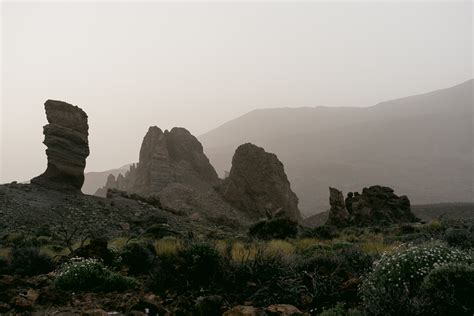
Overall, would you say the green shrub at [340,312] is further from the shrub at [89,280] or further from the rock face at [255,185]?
the rock face at [255,185]

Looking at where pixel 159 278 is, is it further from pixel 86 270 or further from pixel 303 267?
pixel 303 267

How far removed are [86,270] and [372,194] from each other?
120 feet

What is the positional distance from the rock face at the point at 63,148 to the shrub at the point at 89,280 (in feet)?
104

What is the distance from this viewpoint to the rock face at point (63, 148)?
3788cm

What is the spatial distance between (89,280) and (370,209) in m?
34.7

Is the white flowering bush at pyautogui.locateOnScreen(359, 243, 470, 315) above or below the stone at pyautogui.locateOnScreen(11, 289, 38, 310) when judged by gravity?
above

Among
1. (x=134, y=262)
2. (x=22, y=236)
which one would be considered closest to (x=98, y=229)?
(x=22, y=236)

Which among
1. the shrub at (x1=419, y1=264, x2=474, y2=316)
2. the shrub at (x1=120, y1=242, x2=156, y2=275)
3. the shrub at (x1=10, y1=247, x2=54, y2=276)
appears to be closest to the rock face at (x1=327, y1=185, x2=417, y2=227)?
the shrub at (x1=120, y1=242, x2=156, y2=275)

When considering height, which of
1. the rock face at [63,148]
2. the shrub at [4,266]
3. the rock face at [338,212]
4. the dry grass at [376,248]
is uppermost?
the rock face at [63,148]

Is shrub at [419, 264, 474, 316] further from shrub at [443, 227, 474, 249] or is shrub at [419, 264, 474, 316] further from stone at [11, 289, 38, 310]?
shrub at [443, 227, 474, 249]

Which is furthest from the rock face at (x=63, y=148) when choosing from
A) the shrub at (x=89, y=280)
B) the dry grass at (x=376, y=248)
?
the dry grass at (x=376, y=248)

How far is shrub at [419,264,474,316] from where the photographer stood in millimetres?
5602

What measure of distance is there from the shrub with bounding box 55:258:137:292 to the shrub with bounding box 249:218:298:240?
49.7ft

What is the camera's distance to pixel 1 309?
685cm
